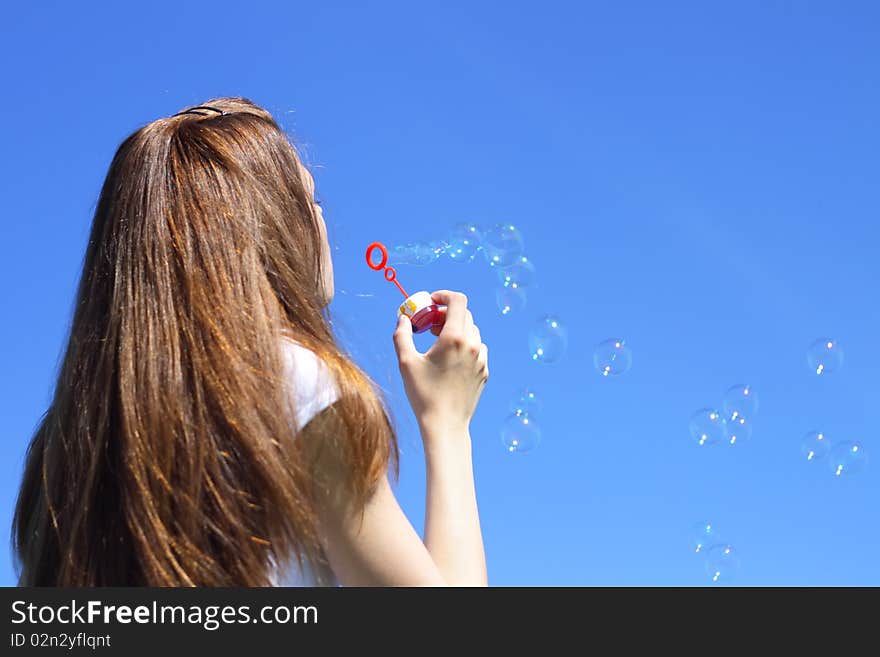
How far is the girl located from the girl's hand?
0.20m

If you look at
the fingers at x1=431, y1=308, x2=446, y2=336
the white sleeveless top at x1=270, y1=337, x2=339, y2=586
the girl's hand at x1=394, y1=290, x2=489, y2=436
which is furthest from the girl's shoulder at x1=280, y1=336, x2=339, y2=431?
the fingers at x1=431, y1=308, x2=446, y2=336

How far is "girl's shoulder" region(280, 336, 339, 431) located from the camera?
2.19 meters

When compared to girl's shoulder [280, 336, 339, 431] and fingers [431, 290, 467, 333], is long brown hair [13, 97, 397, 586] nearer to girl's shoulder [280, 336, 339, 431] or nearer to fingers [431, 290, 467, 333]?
girl's shoulder [280, 336, 339, 431]

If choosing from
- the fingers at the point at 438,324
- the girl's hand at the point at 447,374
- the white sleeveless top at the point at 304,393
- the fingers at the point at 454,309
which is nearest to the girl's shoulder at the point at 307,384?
the white sleeveless top at the point at 304,393

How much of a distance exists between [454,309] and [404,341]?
0.63 ft

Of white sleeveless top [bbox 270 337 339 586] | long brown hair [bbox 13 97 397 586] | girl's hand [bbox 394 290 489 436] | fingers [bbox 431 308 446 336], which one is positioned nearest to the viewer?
long brown hair [bbox 13 97 397 586]

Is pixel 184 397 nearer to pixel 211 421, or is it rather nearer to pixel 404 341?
pixel 211 421

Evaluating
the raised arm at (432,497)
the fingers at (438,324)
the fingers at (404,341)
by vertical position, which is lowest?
the raised arm at (432,497)

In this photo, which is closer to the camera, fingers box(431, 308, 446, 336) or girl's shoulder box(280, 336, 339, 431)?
girl's shoulder box(280, 336, 339, 431)

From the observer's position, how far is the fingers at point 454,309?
115 inches

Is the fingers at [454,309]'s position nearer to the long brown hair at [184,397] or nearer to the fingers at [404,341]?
the fingers at [404,341]

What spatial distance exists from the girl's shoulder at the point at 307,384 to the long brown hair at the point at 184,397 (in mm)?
26

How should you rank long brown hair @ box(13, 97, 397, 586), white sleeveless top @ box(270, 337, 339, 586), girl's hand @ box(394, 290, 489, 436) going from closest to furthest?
long brown hair @ box(13, 97, 397, 586)
white sleeveless top @ box(270, 337, 339, 586)
girl's hand @ box(394, 290, 489, 436)

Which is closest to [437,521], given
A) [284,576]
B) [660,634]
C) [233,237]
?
[284,576]
